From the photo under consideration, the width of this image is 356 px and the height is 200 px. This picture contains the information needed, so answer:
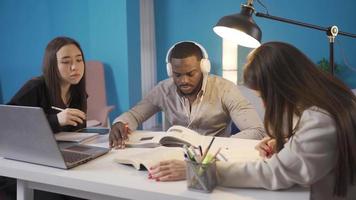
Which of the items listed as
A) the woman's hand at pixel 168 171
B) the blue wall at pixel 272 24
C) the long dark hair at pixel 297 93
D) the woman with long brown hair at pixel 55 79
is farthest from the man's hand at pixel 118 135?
Answer: the blue wall at pixel 272 24

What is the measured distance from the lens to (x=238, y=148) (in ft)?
4.23

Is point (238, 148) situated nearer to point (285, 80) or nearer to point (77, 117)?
point (285, 80)

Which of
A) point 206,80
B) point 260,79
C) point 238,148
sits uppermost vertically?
point 260,79

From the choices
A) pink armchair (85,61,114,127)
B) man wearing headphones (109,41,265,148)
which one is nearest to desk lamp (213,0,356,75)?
man wearing headphones (109,41,265,148)

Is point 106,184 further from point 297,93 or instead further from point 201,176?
point 297,93

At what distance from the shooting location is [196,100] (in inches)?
70.9

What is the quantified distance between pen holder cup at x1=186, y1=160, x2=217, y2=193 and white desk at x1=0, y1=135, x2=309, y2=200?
0.02 meters

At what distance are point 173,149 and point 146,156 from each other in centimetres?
14

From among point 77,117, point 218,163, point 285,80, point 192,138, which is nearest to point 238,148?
point 192,138

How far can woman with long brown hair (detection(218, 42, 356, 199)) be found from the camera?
864 millimetres

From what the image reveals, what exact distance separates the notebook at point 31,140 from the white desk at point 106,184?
0.02 m

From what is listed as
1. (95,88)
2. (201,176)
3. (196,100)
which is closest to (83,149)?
(201,176)

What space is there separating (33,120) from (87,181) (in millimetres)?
235

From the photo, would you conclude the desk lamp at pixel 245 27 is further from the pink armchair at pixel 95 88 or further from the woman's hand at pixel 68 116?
the pink armchair at pixel 95 88
